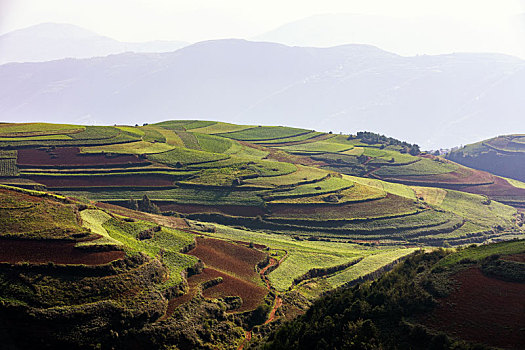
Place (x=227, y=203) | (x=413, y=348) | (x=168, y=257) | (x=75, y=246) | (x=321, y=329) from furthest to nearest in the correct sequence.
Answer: (x=227, y=203), (x=168, y=257), (x=75, y=246), (x=321, y=329), (x=413, y=348)

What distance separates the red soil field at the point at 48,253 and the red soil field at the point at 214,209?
2120 inches

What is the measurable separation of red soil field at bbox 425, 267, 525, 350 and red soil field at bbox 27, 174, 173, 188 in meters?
84.1

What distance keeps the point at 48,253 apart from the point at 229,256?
2949 cm

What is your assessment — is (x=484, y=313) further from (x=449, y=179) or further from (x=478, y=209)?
(x=449, y=179)

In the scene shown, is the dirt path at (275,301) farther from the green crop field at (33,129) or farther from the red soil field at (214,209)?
the green crop field at (33,129)

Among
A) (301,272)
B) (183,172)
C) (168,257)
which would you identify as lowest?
(301,272)

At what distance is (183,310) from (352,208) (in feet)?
237

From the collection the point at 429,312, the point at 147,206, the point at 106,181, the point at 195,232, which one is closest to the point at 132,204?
the point at 147,206

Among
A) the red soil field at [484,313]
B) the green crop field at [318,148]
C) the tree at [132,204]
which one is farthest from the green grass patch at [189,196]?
the green crop field at [318,148]

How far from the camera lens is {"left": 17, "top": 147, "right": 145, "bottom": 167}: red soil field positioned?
12031 centimetres

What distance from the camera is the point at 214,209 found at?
112 m

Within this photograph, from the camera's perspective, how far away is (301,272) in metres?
77.5

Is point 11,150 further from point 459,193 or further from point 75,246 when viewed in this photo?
point 459,193

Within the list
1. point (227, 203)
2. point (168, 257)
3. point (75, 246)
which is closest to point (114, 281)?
point (75, 246)
